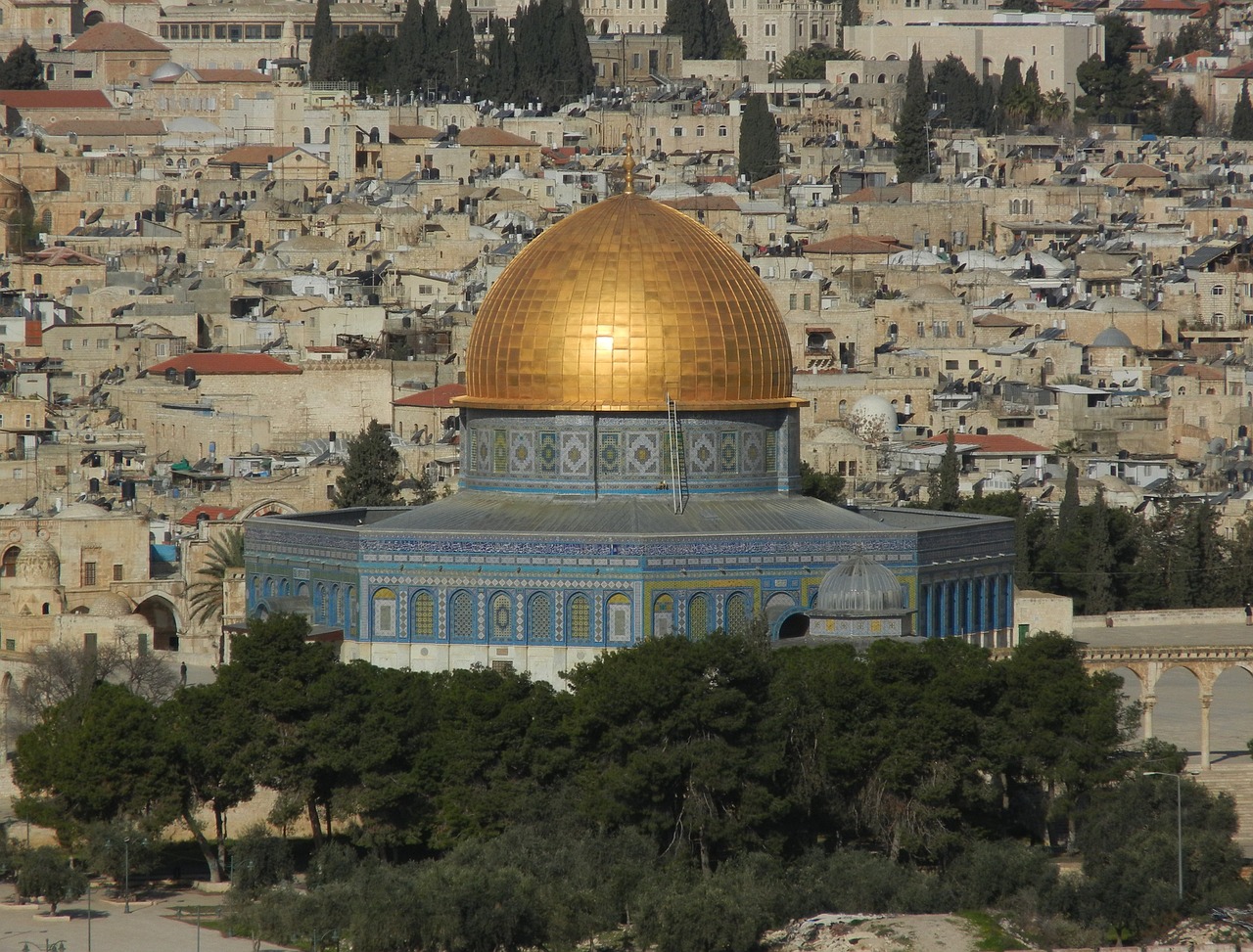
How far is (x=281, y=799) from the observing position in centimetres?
3378

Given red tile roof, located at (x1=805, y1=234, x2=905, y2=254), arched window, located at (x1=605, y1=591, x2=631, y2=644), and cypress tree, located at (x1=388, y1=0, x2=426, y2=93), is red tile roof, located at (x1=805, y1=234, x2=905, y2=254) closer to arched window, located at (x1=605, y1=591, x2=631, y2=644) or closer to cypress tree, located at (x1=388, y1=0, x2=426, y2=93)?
cypress tree, located at (x1=388, y1=0, x2=426, y2=93)

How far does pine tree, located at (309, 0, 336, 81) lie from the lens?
10112cm

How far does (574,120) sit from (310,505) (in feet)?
156

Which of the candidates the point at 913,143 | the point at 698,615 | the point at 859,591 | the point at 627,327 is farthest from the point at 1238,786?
the point at 913,143

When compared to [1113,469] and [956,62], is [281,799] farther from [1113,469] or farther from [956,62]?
[956,62]

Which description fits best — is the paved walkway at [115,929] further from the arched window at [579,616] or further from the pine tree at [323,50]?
the pine tree at [323,50]

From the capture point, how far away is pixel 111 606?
4562cm

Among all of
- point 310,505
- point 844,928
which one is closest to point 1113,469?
point 310,505

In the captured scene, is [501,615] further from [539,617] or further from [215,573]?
[215,573]

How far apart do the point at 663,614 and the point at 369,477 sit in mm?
11516

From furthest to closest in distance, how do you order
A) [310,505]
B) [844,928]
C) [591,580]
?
[310,505], [591,580], [844,928]

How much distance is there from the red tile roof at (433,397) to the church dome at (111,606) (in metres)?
13.4

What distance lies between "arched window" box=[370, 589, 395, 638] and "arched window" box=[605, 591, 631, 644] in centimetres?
221

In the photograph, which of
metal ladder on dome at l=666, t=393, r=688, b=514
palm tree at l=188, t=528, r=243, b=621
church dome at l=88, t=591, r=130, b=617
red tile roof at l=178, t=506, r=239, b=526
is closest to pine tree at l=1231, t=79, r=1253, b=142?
red tile roof at l=178, t=506, r=239, b=526
